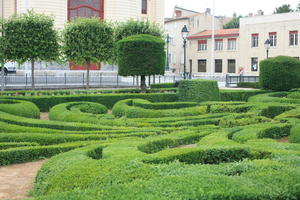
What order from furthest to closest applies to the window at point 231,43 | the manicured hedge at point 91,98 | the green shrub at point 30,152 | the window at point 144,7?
1. the window at point 231,43
2. the window at point 144,7
3. the manicured hedge at point 91,98
4. the green shrub at point 30,152

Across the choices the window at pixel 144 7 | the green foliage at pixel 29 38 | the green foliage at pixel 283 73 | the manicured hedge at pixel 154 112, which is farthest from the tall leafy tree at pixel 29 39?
the window at pixel 144 7

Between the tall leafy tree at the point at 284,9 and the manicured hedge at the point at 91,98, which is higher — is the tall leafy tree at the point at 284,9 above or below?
above

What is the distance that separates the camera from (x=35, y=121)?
10.1 m

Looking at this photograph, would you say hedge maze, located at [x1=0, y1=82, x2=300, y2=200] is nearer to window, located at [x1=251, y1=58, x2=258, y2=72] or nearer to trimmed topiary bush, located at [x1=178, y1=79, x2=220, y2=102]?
trimmed topiary bush, located at [x1=178, y1=79, x2=220, y2=102]

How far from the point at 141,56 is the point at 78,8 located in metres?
19.6

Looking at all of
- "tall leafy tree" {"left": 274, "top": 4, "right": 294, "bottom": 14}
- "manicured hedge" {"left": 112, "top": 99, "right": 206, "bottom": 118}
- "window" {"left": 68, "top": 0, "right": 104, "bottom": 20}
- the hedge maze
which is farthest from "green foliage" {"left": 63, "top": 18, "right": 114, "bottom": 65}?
"tall leafy tree" {"left": 274, "top": 4, "right": 294, "bottom": 14}

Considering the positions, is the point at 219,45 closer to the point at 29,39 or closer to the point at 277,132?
the point at 29,39

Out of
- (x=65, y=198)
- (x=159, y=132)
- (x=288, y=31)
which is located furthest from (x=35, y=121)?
(x=288, y=31)

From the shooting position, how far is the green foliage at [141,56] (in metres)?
19.0

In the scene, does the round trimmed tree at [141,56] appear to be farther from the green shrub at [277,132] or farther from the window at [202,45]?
the window at [202,45]

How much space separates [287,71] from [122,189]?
15.8m

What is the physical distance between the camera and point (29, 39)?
853 inches

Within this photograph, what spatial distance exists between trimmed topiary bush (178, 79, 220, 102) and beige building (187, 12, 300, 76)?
26180mm

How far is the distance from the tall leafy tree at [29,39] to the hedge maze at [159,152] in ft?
27.9
